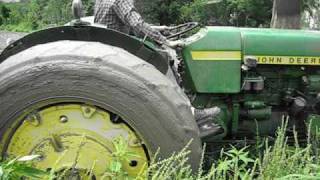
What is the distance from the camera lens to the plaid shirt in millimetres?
4105

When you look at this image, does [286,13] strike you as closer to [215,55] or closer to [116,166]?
[215,55]

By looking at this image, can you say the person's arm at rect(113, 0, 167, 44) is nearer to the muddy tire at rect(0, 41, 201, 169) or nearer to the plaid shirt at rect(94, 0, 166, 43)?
the plaid shirt at rect(94, 0, 166, 43)

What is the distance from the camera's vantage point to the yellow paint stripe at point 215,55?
434cm

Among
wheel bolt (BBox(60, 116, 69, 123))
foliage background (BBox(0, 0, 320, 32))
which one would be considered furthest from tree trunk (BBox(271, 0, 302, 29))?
wheel bolt (BBox(60, 116, 69, 123))

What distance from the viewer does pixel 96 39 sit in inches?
135

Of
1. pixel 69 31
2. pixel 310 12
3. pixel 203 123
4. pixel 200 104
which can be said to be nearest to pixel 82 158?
pixel 69 31

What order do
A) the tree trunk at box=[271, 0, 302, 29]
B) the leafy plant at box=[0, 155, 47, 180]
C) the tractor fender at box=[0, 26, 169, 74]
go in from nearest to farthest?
the leafy plant at box=[0, 155, 47, 180] < the tractor fender at box=[0, 26, 169, 74] < the tree trunk at box=[271, 0, 302, 29]

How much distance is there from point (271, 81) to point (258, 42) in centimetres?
38

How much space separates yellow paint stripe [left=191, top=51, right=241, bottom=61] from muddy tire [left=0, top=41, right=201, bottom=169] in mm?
1313

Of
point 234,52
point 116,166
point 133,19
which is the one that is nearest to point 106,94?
point 116,166

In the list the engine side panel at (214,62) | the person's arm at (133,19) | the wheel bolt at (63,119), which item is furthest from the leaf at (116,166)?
the engine side panel at (214,62)

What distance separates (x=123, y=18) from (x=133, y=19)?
10 centimetres

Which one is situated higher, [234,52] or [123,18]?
[123,18]

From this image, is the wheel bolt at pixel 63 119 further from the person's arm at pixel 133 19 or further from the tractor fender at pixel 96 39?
the person's arm at pixel 133 19
